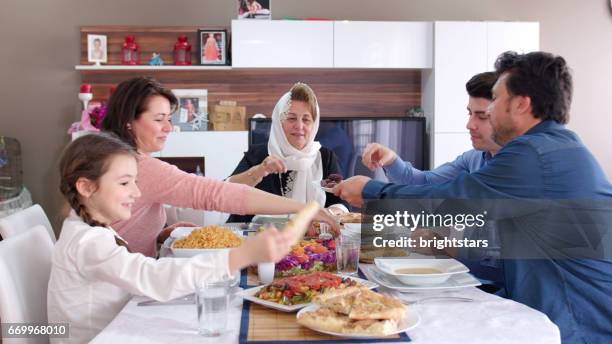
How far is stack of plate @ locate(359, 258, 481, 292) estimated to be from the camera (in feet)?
5.34

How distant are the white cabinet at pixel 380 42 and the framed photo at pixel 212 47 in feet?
2.53

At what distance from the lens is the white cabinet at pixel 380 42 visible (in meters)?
4.68

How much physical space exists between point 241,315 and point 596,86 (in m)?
4.44

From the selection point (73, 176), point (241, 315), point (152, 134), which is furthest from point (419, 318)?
point (152, 134)

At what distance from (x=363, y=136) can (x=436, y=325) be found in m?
3.45

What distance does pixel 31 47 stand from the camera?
4.80 meters

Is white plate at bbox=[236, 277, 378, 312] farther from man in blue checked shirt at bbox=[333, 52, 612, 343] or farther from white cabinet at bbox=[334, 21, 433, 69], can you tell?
white cabinet at bbox=[334, 21, 433, 69]

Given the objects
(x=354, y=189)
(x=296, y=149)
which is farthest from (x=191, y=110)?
(x=354, y=189)

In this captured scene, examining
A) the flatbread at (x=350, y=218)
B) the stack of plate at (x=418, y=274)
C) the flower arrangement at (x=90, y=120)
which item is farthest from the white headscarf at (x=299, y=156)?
the flower arrangement at (x=90, y=120)

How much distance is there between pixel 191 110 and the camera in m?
4.79

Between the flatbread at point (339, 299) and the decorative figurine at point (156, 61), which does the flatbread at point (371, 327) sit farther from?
the decorative figurine at point (156, 61)

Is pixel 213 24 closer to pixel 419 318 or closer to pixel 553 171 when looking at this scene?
pixel 553 171

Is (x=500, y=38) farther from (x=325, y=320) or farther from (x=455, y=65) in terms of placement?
(x=325, y=320)

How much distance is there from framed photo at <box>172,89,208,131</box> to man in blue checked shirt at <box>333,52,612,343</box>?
297cm
